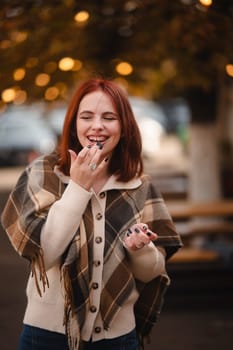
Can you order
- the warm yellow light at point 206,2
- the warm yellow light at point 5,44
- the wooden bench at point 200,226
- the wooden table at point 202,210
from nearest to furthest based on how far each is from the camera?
the warm yellow light at point 206,2, the warm yellow light at point 5,44, the wooden bench at point 200,226, the wooden table at point 202,210

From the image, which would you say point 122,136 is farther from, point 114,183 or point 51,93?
point 51,93

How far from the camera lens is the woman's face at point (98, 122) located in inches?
114

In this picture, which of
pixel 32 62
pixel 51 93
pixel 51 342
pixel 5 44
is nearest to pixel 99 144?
pixel 51 342

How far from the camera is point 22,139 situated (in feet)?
71.7

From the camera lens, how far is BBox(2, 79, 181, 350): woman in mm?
2729

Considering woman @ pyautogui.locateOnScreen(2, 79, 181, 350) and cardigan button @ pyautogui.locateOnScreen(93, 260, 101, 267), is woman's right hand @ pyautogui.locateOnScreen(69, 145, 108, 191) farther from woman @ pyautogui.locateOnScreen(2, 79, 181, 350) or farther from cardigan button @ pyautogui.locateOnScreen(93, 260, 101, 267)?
cardigan button @ pyautogui.locateOnScreen(93, 260, 101, 267)

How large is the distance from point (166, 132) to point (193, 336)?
97.7ft

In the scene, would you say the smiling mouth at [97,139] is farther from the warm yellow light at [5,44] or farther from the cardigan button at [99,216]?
the warm yellow light at [5,44]

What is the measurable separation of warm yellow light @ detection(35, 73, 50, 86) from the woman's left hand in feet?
14.2

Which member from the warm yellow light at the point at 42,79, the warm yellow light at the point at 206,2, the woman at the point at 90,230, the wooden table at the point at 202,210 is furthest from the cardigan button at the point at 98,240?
the wooden table at the point at 202,210

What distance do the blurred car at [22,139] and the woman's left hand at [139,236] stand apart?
716 inches

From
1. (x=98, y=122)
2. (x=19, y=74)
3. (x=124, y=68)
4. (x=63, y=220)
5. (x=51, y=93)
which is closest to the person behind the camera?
(x=63, y=220)

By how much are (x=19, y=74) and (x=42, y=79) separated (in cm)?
80

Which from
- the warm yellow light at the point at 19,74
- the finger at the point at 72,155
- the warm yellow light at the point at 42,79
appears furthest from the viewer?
the warm yellow light at the point at 42,79
